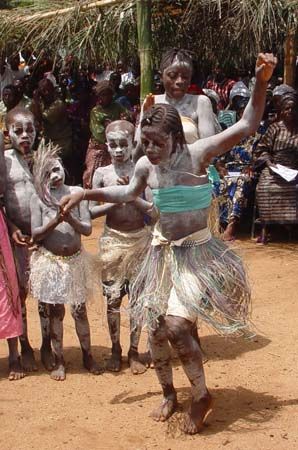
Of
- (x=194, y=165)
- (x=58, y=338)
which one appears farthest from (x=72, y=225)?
(x=194, y=165)

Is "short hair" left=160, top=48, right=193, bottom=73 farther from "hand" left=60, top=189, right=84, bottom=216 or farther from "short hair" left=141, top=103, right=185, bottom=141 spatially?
"hand" left=60, top=189, right=84, bottom=216

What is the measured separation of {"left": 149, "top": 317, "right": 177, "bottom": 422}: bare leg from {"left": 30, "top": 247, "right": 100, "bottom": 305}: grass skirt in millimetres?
767

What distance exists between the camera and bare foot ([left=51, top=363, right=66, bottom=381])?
4.43 meters

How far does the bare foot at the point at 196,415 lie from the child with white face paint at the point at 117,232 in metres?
0.93

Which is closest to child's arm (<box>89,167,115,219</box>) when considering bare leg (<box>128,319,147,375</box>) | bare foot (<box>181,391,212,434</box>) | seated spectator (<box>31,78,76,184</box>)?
bare leg (<box>128,319,147,375</box>)

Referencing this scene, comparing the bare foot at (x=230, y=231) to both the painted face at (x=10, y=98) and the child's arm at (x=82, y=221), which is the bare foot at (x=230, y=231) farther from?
the child's arm at (x=82, y=221)

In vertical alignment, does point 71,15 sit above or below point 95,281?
above

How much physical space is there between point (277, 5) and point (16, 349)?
4.80 metres

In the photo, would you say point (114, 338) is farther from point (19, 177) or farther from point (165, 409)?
point (19, 177)

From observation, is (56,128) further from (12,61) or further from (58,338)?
(58,338)

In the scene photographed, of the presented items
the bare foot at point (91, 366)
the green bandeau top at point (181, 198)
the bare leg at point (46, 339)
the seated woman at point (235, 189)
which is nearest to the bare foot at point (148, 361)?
the bare foot at point (91, 366)

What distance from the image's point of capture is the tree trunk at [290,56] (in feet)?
28.5

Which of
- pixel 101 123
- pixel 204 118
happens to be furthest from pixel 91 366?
pixel 101 123

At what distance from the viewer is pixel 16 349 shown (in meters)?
4.56
